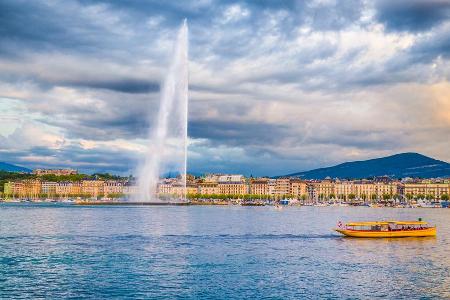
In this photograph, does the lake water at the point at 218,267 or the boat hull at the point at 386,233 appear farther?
the boat hull at the point at 386,233

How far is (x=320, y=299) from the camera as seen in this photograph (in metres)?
23.2

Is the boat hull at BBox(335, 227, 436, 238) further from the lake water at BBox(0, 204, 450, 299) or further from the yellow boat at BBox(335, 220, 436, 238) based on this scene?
the lake water at BBox(0, 204, 450, 299)

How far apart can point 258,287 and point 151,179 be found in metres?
85.5

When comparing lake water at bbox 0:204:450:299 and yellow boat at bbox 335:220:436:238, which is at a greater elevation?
yellow boat at bbox 335:220:436:238

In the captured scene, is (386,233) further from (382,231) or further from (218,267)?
(218,267)

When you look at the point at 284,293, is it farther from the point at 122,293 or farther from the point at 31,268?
the point at 31,268

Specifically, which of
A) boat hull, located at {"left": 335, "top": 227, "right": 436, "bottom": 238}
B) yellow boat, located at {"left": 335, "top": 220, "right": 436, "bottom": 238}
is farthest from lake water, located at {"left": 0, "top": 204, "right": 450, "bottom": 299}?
yellow boat, located at {"left": 335, "top": 220, "right": 436, "bottom": 238}

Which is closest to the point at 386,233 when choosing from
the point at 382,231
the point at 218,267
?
the point at 382,231

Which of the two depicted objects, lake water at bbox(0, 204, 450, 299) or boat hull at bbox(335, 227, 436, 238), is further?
boat hull at bbox(335, 227, 436, 238)

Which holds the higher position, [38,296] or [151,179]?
[151,179]

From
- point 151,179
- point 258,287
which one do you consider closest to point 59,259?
point 258,287

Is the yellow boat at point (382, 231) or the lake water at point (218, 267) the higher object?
the yellow boat at point (382, 231)

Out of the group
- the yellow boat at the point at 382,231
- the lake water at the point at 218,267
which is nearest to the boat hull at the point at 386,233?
the yellow boat at the point at 382,231

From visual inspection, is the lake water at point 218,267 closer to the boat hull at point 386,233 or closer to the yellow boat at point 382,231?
the boat hull at point 386,233
